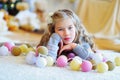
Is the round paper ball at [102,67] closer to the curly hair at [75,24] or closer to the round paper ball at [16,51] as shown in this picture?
the curly hair at [75,24]

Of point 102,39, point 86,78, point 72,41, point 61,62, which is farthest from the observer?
point 102,39

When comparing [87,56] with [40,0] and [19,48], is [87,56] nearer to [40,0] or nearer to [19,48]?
[19,48]

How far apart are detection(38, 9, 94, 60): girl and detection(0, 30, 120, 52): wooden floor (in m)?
0.88

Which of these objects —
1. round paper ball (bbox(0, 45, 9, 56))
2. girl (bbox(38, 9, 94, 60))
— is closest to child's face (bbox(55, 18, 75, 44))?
girl (bbox(38, 9, 94, 60))

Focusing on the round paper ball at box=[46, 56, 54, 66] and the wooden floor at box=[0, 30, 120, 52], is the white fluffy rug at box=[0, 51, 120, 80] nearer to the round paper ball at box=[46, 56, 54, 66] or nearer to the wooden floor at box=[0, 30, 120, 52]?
the round paper ball at box=[46, 56, 54, 66]

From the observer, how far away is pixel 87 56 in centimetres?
106

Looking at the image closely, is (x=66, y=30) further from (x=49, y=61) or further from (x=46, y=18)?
(x=46, y=18)

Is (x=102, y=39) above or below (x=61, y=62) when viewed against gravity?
below

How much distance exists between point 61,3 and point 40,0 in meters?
0.22

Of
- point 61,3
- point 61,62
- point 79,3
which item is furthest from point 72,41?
point 61,3

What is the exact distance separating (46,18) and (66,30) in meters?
1.41

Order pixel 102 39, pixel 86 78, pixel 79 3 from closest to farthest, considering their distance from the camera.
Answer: pixel 86 78
pixel 102 39
pixel 79 3

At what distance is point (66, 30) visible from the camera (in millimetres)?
1079

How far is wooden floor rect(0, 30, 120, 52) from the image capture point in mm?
2085
